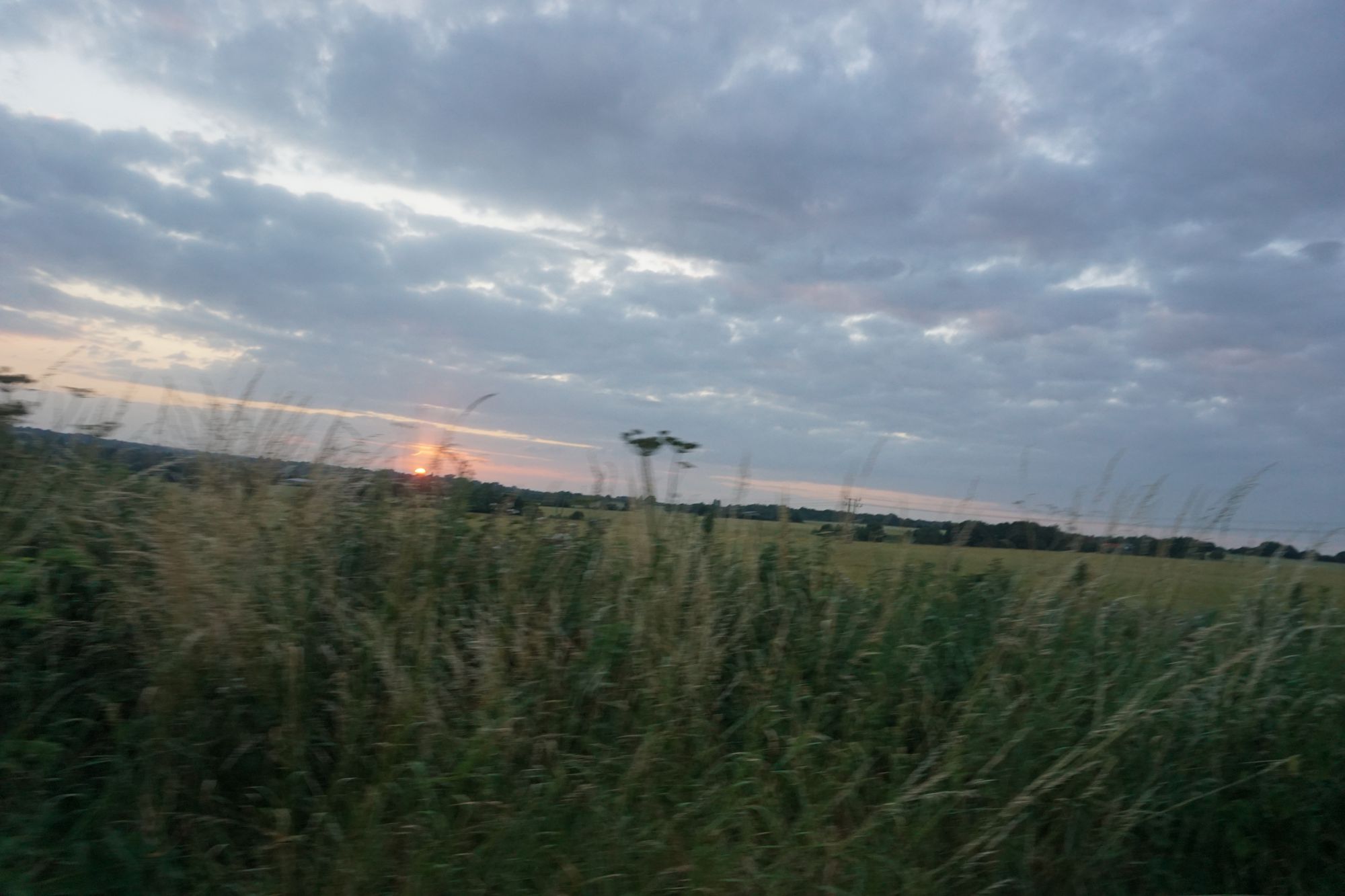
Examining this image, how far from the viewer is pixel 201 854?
11.9ft

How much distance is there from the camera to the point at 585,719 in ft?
15.4

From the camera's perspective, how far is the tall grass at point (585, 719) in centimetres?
375

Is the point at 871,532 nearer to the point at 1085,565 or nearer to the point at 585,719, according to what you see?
the point at 1085,565

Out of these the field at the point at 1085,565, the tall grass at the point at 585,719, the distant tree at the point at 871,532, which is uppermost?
the distant tree at the point at 871,532

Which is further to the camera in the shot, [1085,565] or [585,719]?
[1085,565]

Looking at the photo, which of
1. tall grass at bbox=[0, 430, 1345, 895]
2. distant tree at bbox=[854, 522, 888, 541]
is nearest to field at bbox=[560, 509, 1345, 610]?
distant tree at bbox=[854, 522, 888, 541]

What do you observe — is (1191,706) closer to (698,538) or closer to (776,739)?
(776,739)

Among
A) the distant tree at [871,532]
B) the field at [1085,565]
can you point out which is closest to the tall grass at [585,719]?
the field at [1085,565]

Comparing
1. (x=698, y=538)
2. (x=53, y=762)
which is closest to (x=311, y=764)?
(x=53, y=762)

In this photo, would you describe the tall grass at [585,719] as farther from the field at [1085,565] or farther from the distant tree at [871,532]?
the distant tree at [871,532]

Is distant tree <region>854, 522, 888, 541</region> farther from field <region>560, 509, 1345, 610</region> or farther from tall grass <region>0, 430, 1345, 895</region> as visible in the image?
tall grass <region>0, 430, 1345, 895</region>

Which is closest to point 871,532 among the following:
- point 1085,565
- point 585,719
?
point 1085,565

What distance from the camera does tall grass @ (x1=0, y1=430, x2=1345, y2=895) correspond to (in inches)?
148

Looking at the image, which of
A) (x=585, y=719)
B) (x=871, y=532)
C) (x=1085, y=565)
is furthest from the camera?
(x=871, y=532)
